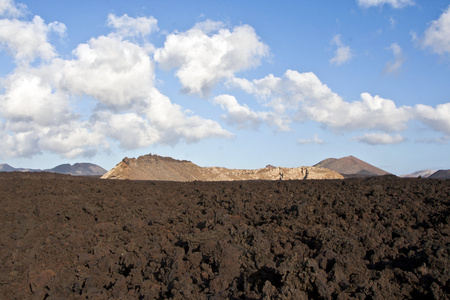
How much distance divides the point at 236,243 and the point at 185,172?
27.8m

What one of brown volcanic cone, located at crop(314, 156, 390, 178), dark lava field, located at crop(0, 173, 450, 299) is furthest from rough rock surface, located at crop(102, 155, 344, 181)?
brown volcanic cone, located at crop(314, 156, 390, 178)

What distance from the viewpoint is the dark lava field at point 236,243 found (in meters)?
5.68

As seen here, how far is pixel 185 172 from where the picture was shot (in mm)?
35188

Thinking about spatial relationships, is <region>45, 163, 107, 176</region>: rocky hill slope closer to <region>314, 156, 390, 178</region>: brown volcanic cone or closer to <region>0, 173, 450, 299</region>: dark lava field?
<region>314, 156, 390, 178</region>: brown volcanic cone

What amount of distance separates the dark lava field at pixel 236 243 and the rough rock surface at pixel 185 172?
17000 mm

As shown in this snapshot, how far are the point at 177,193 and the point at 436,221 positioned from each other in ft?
24.6

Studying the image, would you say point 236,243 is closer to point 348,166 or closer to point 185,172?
point 185,172

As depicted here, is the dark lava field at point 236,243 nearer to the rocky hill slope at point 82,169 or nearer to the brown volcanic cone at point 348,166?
the brown volcanic cone at point 348,166

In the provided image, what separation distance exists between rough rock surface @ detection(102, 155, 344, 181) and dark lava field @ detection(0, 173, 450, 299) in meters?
17.0

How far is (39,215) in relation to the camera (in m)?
11.2

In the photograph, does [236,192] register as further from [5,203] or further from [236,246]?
[5,203]

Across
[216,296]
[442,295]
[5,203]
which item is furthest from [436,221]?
[5,203]

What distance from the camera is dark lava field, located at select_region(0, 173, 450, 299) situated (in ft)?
18.6

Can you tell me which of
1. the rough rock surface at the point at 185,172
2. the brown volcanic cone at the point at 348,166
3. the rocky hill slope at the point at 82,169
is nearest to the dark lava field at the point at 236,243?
the rough rock surface at the point at 185,172
